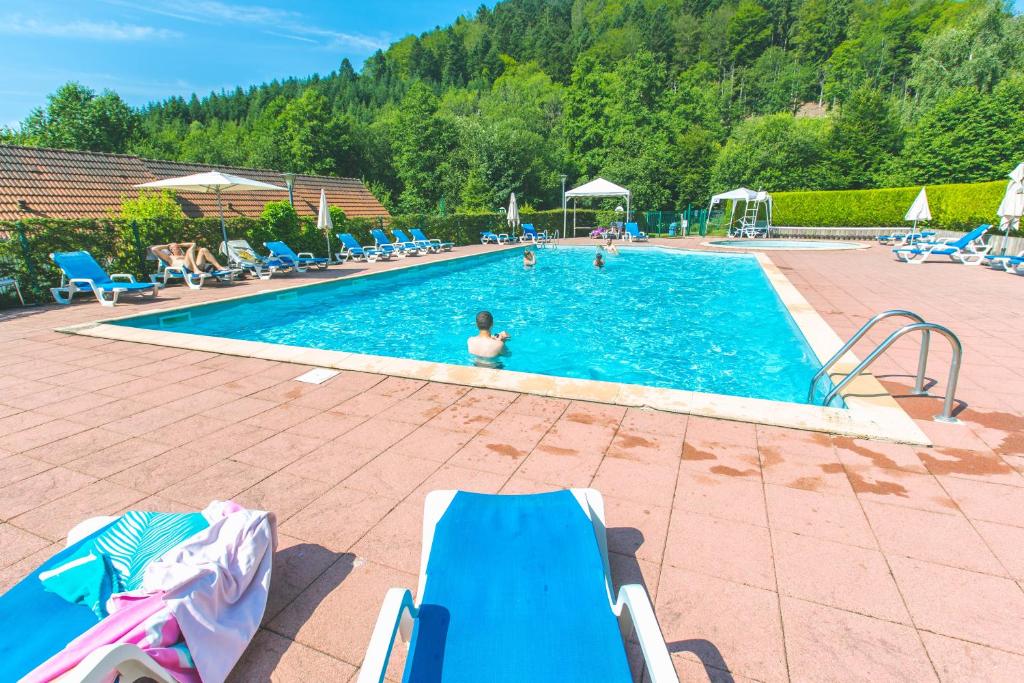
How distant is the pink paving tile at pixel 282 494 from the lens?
2.78m

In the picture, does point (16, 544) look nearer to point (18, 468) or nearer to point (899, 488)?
point (18, 468)

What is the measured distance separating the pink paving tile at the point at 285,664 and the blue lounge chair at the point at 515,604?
30cm

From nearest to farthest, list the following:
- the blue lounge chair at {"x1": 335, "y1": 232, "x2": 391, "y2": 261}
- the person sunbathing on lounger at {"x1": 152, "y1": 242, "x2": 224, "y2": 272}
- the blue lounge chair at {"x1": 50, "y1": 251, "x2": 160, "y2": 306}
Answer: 1. the blue lounge chair at {"x1": 50, "y1": 251, "x2": 160, "y2": 306}
2. the person sunbathing on lounger at {"x1": 152, "y1": 242, "x2": 224, "y2": 272}
3. the blue lounge chair at {"x1": 335, "y1": 232, "x2": 391, "y2": 261}

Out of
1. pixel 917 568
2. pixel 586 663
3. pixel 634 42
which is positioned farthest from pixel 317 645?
pixel 634 42

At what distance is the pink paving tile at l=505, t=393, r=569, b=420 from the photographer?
4016mm

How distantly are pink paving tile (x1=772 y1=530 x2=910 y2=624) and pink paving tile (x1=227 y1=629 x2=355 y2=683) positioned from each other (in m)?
1.92

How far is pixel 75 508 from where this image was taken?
275cm

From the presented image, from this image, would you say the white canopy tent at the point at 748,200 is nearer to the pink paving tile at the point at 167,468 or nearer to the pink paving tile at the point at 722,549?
the pink paving tile at the point at 722,549

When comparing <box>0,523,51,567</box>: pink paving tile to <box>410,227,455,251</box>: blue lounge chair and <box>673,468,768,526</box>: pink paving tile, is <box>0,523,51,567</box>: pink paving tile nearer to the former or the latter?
<box>673,468,768,526</box>: pink paving tile

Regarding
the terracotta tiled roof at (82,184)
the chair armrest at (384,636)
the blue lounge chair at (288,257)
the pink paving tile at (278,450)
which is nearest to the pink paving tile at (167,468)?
the pink paving tile at (278,450)

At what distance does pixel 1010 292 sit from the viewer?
9.07 meters

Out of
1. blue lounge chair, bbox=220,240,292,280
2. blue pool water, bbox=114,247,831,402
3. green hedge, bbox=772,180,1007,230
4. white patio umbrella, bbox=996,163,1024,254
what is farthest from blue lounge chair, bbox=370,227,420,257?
green hedge, bbox=772,180,1007,230

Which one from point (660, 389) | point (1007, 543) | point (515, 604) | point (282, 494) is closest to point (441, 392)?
point (282, 494)

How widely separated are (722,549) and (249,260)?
13.1 m
